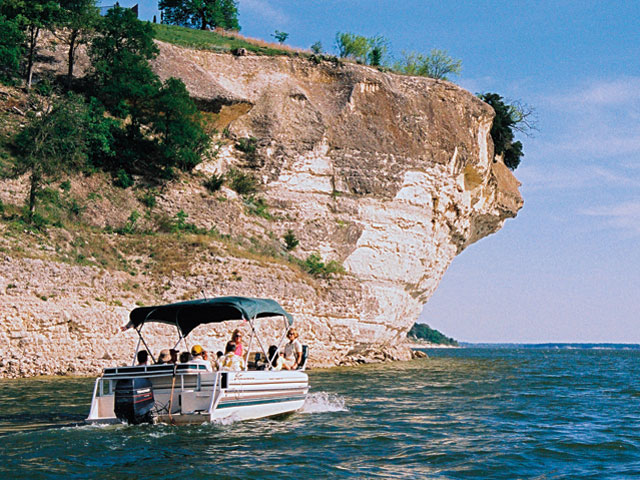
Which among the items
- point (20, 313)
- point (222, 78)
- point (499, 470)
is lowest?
point (499, 470)

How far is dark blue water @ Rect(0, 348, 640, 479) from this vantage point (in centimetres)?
1173

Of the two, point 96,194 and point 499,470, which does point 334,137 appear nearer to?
point 96,194

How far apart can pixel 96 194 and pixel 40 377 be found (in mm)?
12531

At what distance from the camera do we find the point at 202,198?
40.2m

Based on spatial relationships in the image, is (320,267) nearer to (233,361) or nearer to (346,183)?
(346,183)

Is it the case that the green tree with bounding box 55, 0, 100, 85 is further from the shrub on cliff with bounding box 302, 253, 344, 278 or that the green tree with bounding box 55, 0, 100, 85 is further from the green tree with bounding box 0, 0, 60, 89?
the shrub on cliff with bounding box 302, 253, 344, 278

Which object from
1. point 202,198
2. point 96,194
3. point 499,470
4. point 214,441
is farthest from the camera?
point 202,198

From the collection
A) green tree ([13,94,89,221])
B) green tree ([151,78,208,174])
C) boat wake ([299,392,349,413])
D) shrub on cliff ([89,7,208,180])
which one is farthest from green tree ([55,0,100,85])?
boat wake ([299,392,349,413])

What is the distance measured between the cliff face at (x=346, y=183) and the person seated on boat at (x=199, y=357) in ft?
55.2

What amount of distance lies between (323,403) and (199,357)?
5.31 metres

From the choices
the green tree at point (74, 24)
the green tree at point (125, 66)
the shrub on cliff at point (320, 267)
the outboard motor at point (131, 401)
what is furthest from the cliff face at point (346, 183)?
the outboard motor at point (131, 401)

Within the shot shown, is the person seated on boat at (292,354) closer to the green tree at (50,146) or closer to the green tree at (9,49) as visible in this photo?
the green tree at (50,146)

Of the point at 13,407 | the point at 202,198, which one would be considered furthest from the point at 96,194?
the point at 13,407

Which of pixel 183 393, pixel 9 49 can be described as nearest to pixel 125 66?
pixel 9 49
